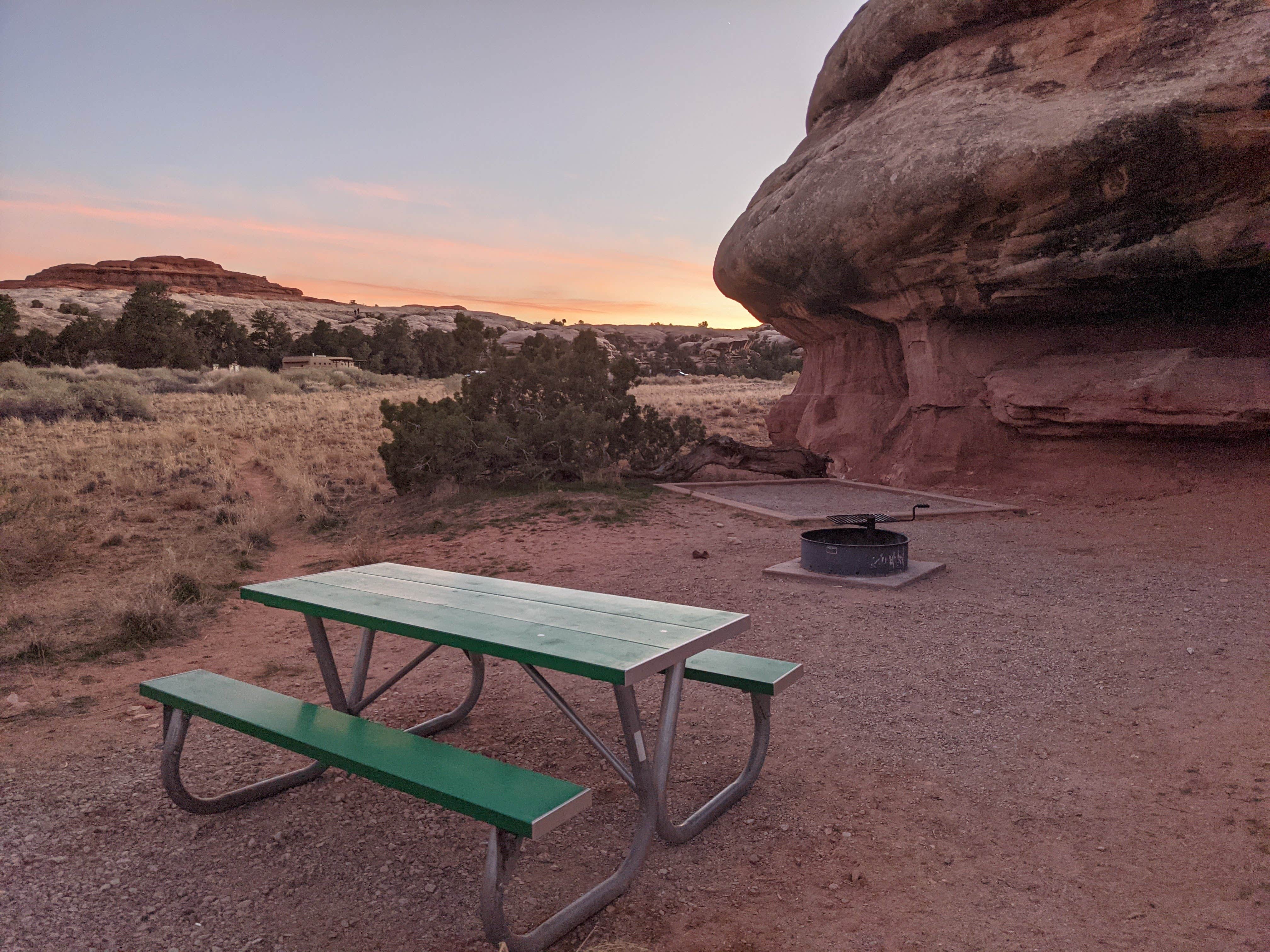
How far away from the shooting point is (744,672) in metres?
3.16

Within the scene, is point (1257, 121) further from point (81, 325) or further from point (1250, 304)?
point (81, 325)

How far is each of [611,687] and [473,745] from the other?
900mm

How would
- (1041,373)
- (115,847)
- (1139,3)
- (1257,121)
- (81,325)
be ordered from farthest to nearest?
1. (81,325)
2. (1041,373)
3. (1139,3)
4. (1257,121)
5. (115,847)

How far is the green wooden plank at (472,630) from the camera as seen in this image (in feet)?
8.08

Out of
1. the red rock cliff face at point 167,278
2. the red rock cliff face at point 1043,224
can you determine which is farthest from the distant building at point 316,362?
the red rock cliff face at point 167,278

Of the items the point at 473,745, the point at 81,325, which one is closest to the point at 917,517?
the point at 473,745

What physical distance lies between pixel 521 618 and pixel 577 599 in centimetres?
31

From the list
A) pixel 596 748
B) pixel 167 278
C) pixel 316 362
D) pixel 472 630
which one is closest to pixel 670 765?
pixel 596 748

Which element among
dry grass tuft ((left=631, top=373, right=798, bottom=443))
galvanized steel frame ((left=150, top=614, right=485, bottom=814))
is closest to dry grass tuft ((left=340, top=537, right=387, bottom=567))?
galvanized steel frame ((left=150, top=614, right=485, bottom=814))

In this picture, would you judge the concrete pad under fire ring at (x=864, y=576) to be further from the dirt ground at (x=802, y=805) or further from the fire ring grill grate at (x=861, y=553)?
the dirt ground at (x=802, y=805)

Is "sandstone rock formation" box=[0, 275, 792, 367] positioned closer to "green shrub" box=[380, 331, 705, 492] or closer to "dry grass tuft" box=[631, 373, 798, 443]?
"dry grass tuft" box=[631, 373, 798, 443]

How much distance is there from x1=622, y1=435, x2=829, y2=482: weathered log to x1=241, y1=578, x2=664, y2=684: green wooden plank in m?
8.82

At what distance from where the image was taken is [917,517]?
884 cm

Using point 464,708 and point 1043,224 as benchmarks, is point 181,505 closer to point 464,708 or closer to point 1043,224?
point 464,708
